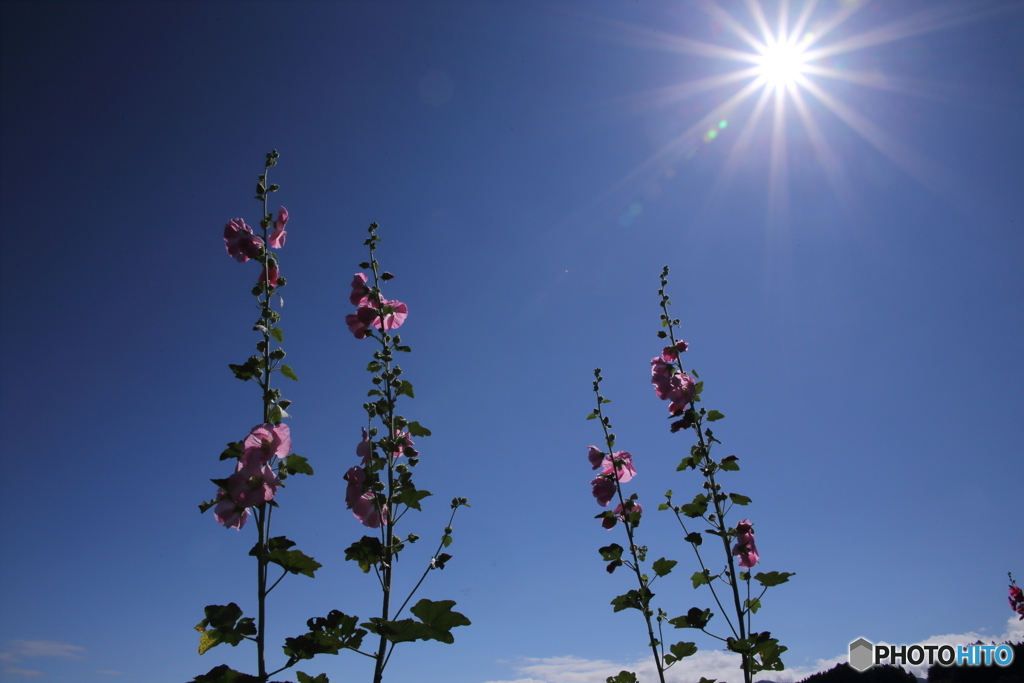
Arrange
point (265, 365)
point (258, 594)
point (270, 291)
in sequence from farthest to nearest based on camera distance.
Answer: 1. point (270, 291)
2. point (265, 365)
3. point (258, 594)

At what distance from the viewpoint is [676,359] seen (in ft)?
14.8

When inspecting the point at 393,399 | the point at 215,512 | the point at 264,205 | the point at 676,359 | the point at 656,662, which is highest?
the point at 264,205

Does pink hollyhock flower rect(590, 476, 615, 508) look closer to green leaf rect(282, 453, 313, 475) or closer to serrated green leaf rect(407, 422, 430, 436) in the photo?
serrated green leaf rect(407, 422, 430, 436)

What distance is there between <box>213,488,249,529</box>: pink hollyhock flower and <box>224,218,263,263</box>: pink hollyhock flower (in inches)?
56.2

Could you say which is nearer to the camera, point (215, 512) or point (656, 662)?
point (215, 512)

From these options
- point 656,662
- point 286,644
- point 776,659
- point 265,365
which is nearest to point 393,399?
point 265,365

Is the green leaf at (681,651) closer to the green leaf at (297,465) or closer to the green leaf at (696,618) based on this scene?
the green leaf at (696,618)

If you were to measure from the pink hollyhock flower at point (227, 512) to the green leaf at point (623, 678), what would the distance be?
3423 mm

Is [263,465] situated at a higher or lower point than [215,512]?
higher

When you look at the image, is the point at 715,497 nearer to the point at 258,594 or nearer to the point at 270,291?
the point at 258,594

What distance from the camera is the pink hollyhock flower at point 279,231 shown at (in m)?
3.26

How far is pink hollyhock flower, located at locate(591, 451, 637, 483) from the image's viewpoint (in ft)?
15.3

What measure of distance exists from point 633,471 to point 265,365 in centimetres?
338

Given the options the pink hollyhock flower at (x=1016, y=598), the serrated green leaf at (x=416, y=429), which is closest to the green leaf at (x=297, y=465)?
the serrated green leaf at (x=416, y=429)
